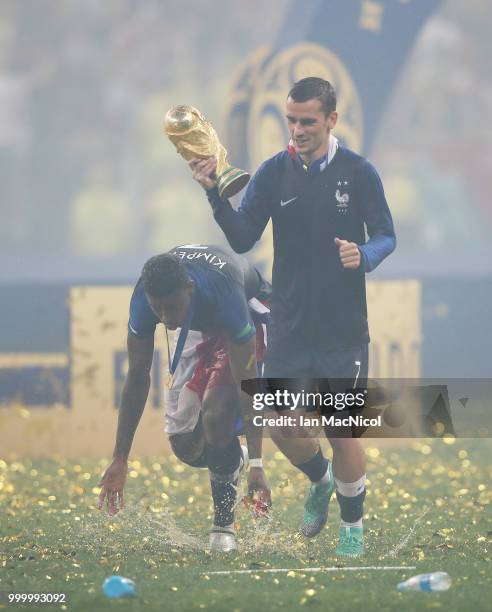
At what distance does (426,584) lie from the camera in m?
5.49

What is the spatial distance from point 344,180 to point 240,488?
1581 millimetres

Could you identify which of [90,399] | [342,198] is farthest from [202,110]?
[342,198]

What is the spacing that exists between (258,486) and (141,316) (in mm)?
980

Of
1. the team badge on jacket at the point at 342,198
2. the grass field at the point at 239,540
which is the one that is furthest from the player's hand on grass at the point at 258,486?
the team badge on jacket at the point at 342,198

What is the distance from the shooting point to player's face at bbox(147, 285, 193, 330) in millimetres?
6204

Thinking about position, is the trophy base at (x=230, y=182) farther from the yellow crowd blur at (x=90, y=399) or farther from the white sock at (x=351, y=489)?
the yellow crowd blur at (x=90, y=399)

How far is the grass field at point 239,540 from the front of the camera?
17.9 feet

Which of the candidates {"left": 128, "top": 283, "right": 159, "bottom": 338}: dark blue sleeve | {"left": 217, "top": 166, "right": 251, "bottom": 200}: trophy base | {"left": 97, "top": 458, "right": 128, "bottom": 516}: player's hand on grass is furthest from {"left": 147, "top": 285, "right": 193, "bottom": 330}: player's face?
{"left": 97, "top": 458, "right": 128, "bottom": 516}: player's hand on grass

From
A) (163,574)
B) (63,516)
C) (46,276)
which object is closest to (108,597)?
(163,574)

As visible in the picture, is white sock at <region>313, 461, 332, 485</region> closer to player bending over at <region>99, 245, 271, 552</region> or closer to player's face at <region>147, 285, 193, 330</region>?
player bending over at <region>99, 245, 271, 552</region>

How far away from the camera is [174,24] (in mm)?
17188

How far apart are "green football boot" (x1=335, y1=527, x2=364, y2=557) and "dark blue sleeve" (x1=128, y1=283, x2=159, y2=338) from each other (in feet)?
4.07

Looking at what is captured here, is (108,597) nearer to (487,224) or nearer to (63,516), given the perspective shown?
(63,516)

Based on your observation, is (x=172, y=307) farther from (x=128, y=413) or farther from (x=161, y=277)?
(x=128, y=413)
